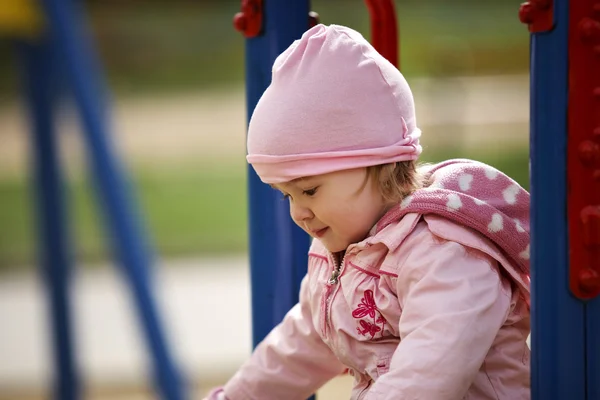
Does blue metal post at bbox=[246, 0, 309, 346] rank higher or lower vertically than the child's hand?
higher

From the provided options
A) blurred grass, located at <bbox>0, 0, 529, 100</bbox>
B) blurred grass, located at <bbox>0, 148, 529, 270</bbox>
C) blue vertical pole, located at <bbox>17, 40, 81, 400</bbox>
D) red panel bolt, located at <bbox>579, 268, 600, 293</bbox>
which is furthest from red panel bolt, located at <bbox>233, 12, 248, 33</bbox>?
blurred grass, located at <bbox>0, 0, 529, 100</bbox>

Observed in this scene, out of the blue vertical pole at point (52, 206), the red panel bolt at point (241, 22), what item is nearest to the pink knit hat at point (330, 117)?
the red panel bolt at point (241, 22)

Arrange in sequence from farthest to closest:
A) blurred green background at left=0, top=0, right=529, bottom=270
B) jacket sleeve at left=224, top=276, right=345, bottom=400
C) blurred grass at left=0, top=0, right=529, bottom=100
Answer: blurred grass at left=0, top=0, right=529, bottom=100 < blurred green background at left=0, top=0, right=529, bottom=270 < jacket sleeve at left=224, top=276, right=345, bottom=400

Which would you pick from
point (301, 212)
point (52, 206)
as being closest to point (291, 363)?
point (301, 212)

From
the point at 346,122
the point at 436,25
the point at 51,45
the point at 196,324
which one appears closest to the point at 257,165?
the point at 346,122

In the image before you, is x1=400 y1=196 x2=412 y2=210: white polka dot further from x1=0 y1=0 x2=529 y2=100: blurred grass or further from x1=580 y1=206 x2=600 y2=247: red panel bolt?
x1=0 y1=0 x2=529 y2=100: blurred grass

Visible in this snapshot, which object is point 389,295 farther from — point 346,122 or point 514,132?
point 514,132

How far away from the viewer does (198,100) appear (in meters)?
15.5

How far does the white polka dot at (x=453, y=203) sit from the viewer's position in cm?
104

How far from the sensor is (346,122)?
3.41 ft

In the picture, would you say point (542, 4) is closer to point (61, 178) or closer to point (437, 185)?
point (437, 185)

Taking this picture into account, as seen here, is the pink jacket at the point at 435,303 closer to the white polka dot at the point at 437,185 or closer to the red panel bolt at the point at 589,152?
the white polka dot at the point at 437,185

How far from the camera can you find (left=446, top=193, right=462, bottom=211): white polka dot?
1.04 metres

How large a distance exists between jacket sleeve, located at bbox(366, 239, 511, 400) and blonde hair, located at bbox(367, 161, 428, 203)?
0.29 feet
